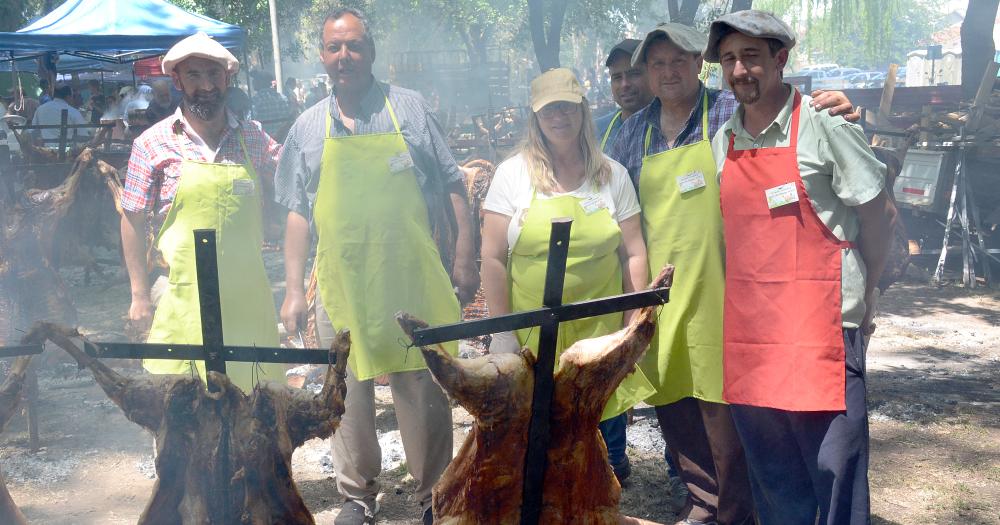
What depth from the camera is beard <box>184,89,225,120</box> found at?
348 cm

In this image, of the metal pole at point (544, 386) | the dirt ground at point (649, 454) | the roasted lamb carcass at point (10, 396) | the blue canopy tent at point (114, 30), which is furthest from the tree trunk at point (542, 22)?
the roasted lamb carcass at point (10, 396)

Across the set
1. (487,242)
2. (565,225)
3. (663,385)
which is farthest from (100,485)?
(565,225)

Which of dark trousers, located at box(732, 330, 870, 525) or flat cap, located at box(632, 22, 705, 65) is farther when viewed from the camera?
flat cap, located at box(632, 22, 705, 65)

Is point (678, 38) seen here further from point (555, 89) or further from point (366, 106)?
point (366, 106)

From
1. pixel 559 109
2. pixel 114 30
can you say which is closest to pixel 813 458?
pixel 559 109

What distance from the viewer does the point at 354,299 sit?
3594 millimetres

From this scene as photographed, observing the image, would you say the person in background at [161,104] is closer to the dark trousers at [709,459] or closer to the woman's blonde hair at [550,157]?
the woman's blonde hair at [550,157]

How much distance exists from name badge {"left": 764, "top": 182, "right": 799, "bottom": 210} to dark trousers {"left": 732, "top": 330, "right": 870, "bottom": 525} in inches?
18.1

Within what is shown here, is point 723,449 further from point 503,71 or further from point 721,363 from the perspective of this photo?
point 503,71

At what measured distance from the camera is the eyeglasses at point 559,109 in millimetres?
3293

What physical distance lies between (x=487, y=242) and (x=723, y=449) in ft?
4.11

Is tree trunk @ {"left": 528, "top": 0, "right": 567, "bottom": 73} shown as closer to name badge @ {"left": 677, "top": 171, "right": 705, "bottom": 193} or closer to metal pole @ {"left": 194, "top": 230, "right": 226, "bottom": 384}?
name badge @ {"left": 677, "top": 171, "right": 705, "bottom": 193}

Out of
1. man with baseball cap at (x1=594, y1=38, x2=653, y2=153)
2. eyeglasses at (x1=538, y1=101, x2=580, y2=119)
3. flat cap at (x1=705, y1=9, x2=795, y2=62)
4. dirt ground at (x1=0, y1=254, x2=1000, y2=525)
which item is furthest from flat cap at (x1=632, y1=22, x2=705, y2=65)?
dirt ground at (x1=0, y1=254, x2=1000, y2=525)

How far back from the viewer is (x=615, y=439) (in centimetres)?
425
